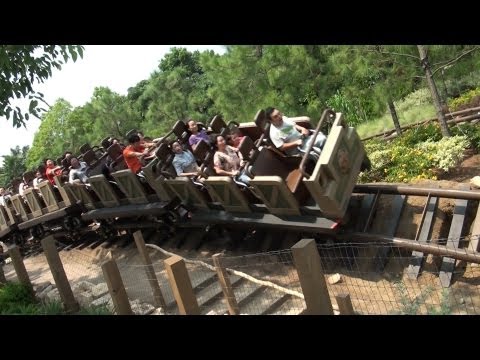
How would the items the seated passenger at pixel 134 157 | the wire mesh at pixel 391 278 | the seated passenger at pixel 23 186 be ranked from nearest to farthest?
the wire mesh at pixel 391 278, the seated passenger at pixel 134 157, the seated passenger at pixel 23 186

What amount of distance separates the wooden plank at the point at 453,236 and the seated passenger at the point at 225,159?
2.77 m

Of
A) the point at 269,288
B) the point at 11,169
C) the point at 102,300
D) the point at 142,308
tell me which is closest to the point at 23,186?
the point at 102,300

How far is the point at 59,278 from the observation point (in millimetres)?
5477

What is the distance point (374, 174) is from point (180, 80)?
1711 centimetres

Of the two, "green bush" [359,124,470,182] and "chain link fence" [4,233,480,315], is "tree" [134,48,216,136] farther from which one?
"chain link fence" [4,233,480,315]

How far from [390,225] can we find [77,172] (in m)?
6.49

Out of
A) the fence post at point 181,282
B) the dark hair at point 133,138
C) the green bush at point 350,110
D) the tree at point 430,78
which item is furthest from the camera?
the green bush at point 350,110

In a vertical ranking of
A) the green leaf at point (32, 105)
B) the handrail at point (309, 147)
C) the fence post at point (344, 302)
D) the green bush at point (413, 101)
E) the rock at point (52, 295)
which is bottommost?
the rock at point (52, 295)

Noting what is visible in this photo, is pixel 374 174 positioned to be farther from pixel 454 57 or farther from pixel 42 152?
pixel 42 152

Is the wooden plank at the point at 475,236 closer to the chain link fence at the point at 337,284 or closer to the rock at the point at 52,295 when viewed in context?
the chain link fence at the point at 337,284

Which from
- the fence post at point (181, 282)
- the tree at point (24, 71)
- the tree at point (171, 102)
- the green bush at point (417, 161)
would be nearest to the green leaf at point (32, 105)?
the tree at point (24, 71)

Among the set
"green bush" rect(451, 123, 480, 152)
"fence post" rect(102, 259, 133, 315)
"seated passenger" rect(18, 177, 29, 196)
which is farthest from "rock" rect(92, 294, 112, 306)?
"seated passenger" rect(18, 177, 29, 196)

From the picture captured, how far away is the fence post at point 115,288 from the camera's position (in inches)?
168
